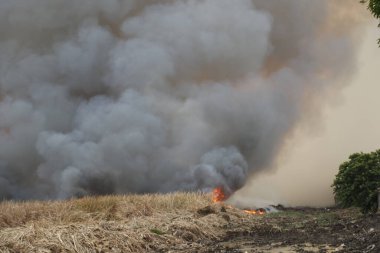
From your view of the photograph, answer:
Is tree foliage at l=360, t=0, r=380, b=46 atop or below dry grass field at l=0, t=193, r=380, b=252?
atop

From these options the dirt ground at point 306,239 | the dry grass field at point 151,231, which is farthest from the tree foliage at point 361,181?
the dirt ground at point 306,239

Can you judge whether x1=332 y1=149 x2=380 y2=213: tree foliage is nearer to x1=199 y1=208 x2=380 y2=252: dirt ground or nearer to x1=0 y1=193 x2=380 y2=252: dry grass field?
x1=0 y1=193 x2=380 y2=252: dry grass field

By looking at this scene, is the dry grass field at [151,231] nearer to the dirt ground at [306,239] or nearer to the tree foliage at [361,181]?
the dirt ground at [306,239]

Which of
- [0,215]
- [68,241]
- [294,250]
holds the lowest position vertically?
[294,250]

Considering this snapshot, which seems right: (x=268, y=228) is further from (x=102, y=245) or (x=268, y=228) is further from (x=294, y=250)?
(x=102, y=245)

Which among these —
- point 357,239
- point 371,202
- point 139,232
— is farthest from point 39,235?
point 371,202

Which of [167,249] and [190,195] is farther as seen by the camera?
[190,195]

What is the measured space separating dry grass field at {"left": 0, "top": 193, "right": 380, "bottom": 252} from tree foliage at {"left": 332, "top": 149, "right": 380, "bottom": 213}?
2516mm

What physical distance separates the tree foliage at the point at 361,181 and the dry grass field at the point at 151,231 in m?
2.52

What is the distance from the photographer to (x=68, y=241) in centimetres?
1421

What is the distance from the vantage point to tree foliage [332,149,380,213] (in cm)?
2148

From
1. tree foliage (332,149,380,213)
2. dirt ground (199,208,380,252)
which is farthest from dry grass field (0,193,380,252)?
tree foliage (332,149,380,213)

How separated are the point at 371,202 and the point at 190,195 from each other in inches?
436

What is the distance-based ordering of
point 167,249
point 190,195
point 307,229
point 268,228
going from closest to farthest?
1. point 167,249
2. point 307,229
3. point 268,228
4. point 190,195
